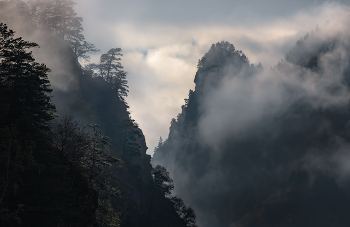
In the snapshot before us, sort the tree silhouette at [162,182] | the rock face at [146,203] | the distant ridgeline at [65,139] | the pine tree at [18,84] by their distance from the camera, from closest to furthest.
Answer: the distant ridgeline at [65,139] → the pine tree at [18,84] → the rock face at [146,203] → the tree silhouette at [162,182]

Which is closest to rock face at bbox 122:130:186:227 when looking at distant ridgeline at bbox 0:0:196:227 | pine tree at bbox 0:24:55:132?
distant ridgeline at bbox 0:0:196:227

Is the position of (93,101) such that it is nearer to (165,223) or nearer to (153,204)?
(153,204)

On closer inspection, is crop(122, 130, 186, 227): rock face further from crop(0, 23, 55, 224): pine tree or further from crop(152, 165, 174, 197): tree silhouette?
crop(0, 23, 55, 224): pine tree

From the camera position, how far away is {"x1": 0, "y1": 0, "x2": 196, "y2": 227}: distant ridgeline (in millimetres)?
23719

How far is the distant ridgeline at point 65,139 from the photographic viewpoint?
23719 mm

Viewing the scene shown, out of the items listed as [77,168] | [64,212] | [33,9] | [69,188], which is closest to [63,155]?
[77,168]

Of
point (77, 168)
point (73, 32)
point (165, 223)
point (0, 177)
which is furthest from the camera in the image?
point (73, 32)

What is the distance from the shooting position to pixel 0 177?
2067cm

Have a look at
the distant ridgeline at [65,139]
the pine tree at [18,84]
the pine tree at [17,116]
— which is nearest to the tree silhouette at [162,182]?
the distant ridgeline at [65,139]

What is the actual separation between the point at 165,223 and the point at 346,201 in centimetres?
17237

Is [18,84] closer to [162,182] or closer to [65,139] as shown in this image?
[65,139]

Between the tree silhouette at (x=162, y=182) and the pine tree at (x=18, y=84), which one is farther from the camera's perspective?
the tree silhouette at (x=162, y=182)

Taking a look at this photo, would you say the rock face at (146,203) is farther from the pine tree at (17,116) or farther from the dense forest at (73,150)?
the pine tree at (17,116)

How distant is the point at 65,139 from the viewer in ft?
105
